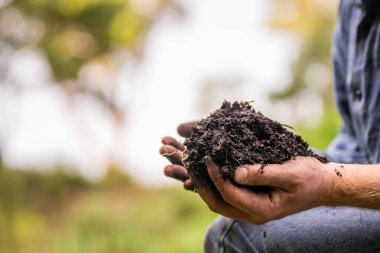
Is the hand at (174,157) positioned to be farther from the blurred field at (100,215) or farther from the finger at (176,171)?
the blurred field at (100,215)

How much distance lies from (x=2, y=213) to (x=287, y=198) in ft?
27.7

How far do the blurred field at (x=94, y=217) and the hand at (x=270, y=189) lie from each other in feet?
11.3

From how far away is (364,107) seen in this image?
1445mm

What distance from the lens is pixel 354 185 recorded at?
1068 mm

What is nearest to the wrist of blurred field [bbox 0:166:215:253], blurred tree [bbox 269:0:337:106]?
blurred field [bbox 0:166:215:253]

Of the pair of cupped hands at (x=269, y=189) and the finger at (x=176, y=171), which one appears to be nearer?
the pair of cupped hands at (x=269, y=189)

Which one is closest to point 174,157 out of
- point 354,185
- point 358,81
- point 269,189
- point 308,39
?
point 269,189

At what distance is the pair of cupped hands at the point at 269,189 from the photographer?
965 millimetres

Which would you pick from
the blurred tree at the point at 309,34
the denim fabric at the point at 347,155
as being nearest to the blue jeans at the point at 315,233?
the denim fabric at the point at 347,155

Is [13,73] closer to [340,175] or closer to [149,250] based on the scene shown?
[149,250]

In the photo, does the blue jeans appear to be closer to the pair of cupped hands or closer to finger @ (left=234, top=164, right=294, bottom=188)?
the pair of cupped hands

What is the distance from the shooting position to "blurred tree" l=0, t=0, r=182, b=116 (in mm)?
8414

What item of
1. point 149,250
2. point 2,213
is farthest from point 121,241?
point 2,213

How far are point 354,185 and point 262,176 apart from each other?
236 mm
